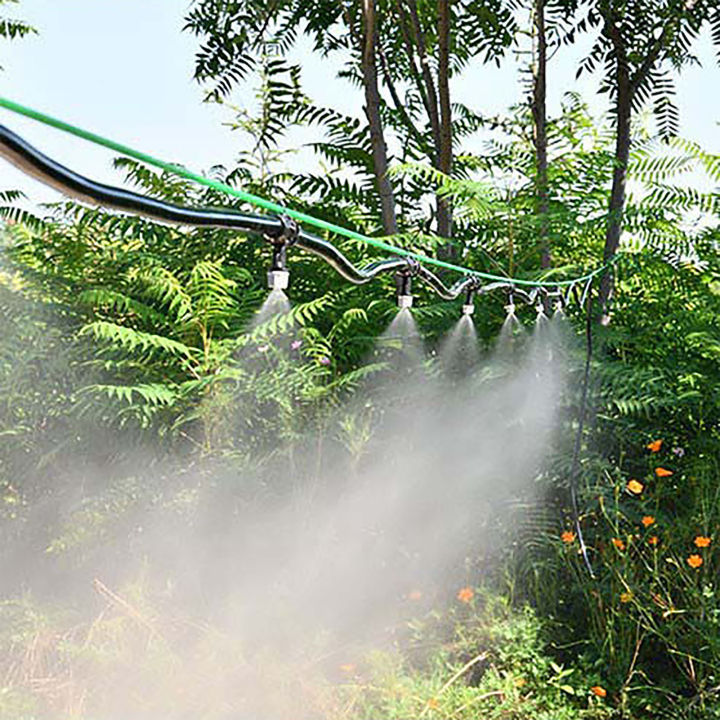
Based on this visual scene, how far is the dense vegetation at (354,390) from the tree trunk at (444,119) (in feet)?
0.05

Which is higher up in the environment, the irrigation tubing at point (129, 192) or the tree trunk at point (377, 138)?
the tree trunk at point (377, 138)

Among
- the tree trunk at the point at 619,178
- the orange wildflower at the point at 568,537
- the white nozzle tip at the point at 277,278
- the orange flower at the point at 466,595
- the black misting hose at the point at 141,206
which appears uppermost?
the tree trunk at the point at 619,178

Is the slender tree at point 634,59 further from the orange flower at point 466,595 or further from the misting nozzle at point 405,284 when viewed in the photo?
the misting nozzle at point 405,284

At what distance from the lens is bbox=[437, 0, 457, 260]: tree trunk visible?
12.5 ft

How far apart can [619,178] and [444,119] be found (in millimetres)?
793

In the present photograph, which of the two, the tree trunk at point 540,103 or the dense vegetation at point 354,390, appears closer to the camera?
the dense vegetation at point 354,390

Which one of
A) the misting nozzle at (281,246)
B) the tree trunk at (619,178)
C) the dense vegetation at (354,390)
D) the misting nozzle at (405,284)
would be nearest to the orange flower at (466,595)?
the dense vegetation at (354,390)

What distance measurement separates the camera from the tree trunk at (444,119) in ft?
12.5

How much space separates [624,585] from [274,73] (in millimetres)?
2554

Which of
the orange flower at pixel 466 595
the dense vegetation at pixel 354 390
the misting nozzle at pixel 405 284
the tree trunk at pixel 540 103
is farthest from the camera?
the tree trunk at pixel 540 103

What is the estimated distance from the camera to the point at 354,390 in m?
3.40

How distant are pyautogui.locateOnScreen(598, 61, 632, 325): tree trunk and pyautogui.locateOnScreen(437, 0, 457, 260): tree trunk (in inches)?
25.9

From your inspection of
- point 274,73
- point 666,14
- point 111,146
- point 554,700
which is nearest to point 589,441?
point 554,700

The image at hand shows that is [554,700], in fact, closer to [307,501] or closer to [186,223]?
[307,501]
